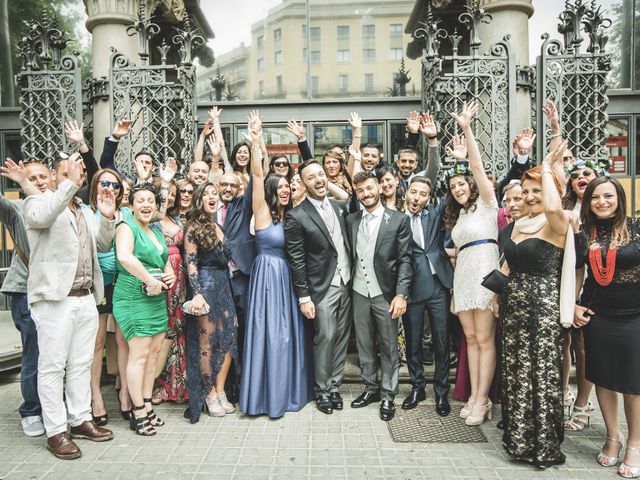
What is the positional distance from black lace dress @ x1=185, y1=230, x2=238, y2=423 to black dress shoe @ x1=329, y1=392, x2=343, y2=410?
113cm

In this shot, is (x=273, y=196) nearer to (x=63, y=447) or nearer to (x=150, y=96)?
(x=63, y=447)

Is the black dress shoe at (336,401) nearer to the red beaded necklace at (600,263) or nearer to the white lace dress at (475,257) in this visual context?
the white lace dress at (475,257)

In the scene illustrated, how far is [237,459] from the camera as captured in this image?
154 inches

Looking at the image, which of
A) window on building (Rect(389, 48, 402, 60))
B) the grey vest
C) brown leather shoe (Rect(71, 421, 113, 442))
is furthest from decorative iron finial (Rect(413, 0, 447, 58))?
brown leather shoe (Rect(71, 421, 113, 442))

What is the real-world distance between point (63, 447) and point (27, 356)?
37.7 inches

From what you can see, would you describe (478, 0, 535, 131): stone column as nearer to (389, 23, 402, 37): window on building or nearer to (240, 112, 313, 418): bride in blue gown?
(389, 23, 402, 37): window on building

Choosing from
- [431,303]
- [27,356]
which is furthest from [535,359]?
[27,356]

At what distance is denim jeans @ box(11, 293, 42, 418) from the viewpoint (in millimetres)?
4379

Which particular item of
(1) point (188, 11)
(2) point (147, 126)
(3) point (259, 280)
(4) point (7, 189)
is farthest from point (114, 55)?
(3) point (259, 280)

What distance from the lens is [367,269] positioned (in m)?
4.80

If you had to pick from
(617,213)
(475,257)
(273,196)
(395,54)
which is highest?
(395,54)

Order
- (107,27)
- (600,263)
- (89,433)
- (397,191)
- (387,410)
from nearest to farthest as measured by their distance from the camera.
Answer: (600,263)
(89,433)
(387,410)
(397,191)
(107,27)

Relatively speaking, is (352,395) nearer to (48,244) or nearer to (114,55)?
(48,244)

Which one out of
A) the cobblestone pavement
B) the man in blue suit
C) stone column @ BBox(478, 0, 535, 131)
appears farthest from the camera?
stone column @ BBox(478, 0, 535, 131)
